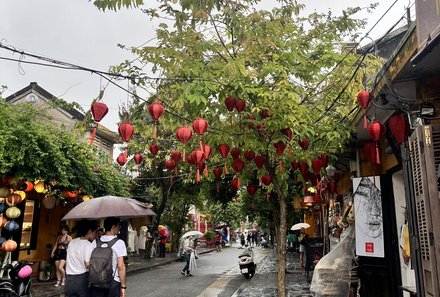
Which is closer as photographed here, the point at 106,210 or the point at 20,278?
the point at 106,210

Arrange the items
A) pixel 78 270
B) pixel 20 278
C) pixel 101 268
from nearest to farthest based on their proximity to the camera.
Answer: pixel 101 268 < pixel 78 270 < pixel 20 278

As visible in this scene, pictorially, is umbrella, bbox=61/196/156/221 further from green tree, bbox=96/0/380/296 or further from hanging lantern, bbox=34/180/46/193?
hanging lantern, bbox=34/180/46/193

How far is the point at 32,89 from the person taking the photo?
873 inches

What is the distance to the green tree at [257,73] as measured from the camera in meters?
5.95

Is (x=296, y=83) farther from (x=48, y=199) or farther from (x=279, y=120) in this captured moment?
(x=48, y=199)

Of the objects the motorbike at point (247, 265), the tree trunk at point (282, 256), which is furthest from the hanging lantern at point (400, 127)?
the motorbike at point (247, 265)

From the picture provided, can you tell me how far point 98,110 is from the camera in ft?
18.6

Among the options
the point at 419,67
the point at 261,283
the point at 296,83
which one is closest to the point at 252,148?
the point at 296,83

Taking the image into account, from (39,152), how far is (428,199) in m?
9.85

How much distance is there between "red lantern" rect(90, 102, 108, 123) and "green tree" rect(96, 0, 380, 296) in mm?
998

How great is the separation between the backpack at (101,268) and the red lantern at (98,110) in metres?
2.06

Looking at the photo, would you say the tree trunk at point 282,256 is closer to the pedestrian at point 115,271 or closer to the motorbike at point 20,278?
the pedestrian at point 115,271

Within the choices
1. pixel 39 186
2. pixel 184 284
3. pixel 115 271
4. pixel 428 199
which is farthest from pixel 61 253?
pixel 428 199

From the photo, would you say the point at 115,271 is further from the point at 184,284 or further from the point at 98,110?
the point at 184,284
